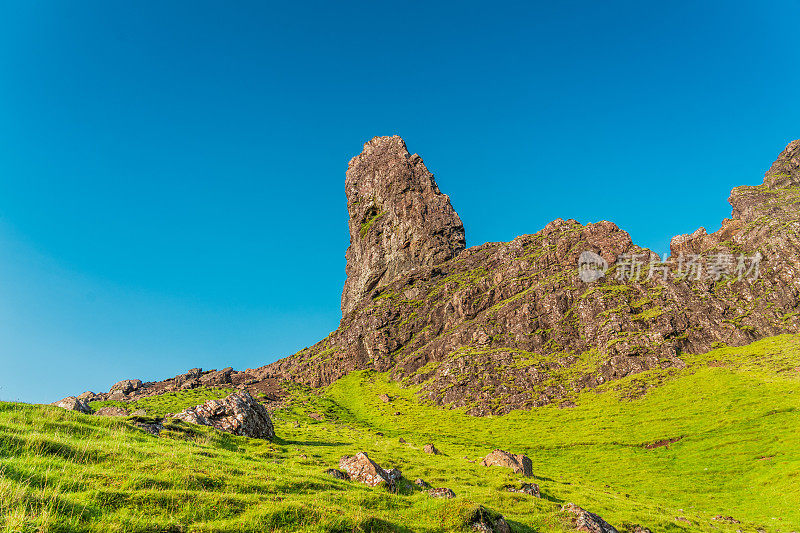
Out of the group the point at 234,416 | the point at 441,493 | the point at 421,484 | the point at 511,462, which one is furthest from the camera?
the point at 511,462

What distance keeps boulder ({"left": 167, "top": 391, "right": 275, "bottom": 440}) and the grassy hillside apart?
12.2ft

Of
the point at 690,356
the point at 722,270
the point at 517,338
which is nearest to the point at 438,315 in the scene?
the point at 517,338

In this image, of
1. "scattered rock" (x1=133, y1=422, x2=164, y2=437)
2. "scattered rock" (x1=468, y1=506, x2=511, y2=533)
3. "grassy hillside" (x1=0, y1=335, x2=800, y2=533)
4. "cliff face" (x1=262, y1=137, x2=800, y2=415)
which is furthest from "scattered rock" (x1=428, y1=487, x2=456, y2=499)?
"cliff face" (x1=262, y1=137, x2=800, y2=415)

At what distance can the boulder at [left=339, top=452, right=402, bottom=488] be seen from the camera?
88.9 ft

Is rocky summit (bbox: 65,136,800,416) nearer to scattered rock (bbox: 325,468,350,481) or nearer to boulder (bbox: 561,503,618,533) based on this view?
boulder (bbox: 561,503,618,533)

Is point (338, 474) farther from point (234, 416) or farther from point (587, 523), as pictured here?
point (234, 416)

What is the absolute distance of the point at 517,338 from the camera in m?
160

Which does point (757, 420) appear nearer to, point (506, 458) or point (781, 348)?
point (781, 348)

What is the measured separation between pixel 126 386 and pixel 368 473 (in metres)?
182

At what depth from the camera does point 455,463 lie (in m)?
47.5

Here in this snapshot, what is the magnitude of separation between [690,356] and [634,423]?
1775 inches

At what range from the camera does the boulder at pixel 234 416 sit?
4184 cm

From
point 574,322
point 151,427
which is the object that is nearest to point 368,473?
point 151,427

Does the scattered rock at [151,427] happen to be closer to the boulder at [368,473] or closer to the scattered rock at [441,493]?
the boulder at [368,473]
